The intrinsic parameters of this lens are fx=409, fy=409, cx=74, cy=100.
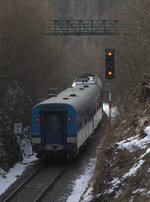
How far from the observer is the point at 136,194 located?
9.45 m

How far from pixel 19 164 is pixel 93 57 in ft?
117

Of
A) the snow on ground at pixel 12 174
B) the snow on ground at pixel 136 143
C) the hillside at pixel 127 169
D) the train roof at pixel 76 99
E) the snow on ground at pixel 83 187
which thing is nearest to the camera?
the hillside at pixel 127 169

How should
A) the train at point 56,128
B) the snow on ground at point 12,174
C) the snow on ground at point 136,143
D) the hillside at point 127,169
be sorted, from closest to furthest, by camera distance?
the hillside at point 127,169, the snow on ground at point 136,143, the snow on ground at point 12,174, the train at point 56,128

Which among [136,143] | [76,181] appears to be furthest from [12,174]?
[136,143]

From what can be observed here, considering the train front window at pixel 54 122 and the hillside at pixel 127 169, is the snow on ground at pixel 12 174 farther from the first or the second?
the hillside at pixel 127 169

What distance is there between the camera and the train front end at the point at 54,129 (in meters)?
17.2

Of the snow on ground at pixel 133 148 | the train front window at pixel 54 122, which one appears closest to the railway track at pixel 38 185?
the train front window at pixel 54 122

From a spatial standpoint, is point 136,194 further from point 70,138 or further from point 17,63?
point 17,63

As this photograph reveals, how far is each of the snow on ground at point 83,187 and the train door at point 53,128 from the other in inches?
66.2

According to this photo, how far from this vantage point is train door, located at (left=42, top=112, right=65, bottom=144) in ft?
56.6

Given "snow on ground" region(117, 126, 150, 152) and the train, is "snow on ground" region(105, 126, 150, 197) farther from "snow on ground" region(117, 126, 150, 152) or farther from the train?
the train

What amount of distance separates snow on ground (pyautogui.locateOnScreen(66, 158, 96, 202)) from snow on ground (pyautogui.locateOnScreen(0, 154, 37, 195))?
8.51 ft

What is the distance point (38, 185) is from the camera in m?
15.1

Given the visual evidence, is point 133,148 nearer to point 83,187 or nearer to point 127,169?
point 127,169
